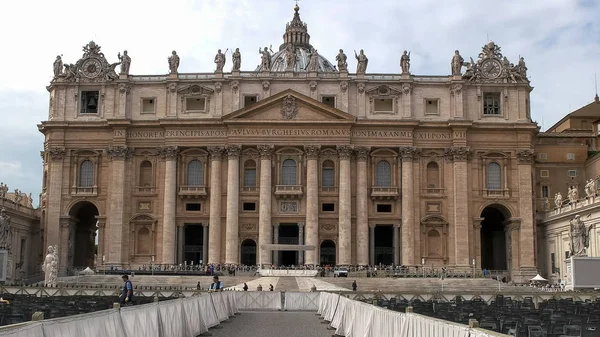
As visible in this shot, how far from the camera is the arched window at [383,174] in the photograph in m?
77.2

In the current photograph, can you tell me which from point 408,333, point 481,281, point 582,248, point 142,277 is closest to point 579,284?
point 582,248

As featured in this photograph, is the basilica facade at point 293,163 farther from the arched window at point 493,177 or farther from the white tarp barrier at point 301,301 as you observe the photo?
the white tarp barrier at point 301,301

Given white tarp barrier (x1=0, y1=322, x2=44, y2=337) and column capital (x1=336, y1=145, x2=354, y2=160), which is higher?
column capital (x1=336, y1=145, x2=354, y2=160)

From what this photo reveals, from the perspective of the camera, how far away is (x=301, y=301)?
129 ft

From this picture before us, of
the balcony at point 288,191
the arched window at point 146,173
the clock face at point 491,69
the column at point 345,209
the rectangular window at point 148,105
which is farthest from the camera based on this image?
the clock face at point 491,69

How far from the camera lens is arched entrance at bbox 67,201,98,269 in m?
78.0

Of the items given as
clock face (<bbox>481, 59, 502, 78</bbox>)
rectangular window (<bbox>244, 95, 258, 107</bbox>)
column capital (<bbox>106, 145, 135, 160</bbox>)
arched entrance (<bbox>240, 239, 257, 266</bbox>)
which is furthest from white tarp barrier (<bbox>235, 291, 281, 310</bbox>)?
clock face (<bbox>481, 59, 502, 78</bbox>)

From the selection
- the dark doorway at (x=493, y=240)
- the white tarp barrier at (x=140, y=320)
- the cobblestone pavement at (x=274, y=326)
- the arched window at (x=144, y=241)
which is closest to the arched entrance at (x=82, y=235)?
the arched window at (x=144, y=241)

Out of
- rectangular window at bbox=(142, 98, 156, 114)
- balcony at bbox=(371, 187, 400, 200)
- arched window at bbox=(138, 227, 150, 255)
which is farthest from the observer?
rectangular window at bbox=(142, 98, 156, 114)

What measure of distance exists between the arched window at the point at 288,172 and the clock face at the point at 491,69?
2160 cm

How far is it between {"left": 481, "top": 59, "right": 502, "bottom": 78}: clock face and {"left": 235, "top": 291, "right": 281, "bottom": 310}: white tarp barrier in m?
47.1

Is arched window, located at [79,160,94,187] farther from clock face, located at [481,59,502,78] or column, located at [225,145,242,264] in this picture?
clock face, located at [481,59,502,78]

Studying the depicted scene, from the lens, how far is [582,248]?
53688 mm

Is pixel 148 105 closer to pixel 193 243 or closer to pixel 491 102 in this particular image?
pixel 193 243
